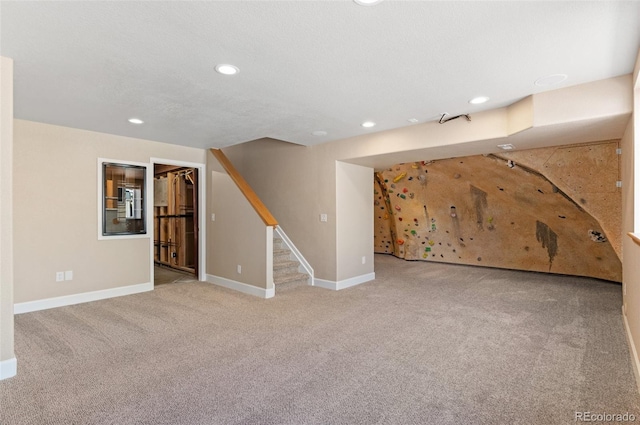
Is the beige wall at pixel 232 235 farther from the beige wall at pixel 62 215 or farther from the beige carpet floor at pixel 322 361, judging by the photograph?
the beige wall at pixel 62 215

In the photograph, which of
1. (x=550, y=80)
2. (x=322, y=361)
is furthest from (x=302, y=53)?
(x=322, y=361)

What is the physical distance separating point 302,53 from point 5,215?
245 cm

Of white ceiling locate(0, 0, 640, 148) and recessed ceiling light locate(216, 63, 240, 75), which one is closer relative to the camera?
white ceiling locate(0, 0, 640, 148)

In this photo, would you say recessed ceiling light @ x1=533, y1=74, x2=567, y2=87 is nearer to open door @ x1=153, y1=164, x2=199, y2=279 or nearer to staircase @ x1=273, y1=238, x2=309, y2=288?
staircase @ x1=273, y1=238, x2=309, y2=288

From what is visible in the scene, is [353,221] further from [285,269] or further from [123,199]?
[123,199]

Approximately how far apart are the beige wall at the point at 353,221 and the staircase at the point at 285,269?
2.31ft

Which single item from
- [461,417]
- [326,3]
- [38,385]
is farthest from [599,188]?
[38,385]

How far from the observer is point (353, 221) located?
5.52m

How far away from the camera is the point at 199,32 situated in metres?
2.03

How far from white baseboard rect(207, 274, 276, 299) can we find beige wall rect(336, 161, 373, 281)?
3.91ft

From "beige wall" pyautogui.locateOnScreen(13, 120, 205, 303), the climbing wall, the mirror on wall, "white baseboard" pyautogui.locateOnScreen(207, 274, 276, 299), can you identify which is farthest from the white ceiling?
the climbing wall

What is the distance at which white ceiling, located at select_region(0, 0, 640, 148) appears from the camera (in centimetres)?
185

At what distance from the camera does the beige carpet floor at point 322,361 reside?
197cm
